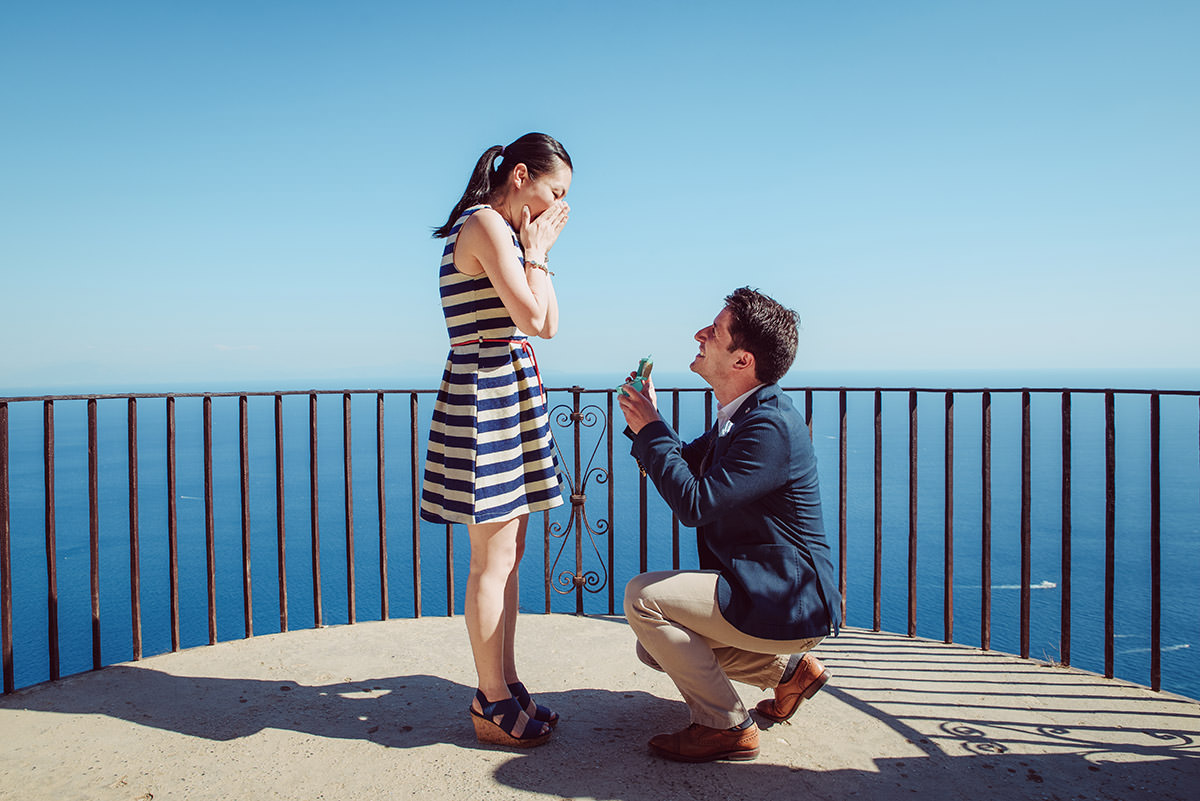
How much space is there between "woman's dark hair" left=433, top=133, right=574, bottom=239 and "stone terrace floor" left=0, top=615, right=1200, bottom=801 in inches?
55.9

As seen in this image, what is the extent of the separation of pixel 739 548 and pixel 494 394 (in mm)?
754

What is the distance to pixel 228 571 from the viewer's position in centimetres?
4562

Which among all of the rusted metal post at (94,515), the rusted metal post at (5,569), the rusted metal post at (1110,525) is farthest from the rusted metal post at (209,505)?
the rusted metal post at (1110,525)

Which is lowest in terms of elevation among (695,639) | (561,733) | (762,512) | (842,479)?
(561,733)

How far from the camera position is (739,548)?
179cm

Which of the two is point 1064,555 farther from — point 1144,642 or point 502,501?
point 1144,642

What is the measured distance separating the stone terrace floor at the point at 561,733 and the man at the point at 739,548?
19 cm

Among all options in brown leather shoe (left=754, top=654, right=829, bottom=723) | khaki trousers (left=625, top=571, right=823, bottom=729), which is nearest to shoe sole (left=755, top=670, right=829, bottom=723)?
brown leather shoe (left=754, top=654, right=829, bottom=723)

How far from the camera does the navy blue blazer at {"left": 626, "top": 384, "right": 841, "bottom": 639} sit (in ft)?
5.52

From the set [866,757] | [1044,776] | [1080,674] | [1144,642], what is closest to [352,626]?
[866,757]

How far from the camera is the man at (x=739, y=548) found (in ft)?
5.60

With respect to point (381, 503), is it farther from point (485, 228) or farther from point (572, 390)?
point (485, 228)

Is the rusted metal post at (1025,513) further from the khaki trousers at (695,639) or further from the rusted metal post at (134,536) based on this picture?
the rusted metal post at (134,536)

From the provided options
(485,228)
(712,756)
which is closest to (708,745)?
(712,756)
